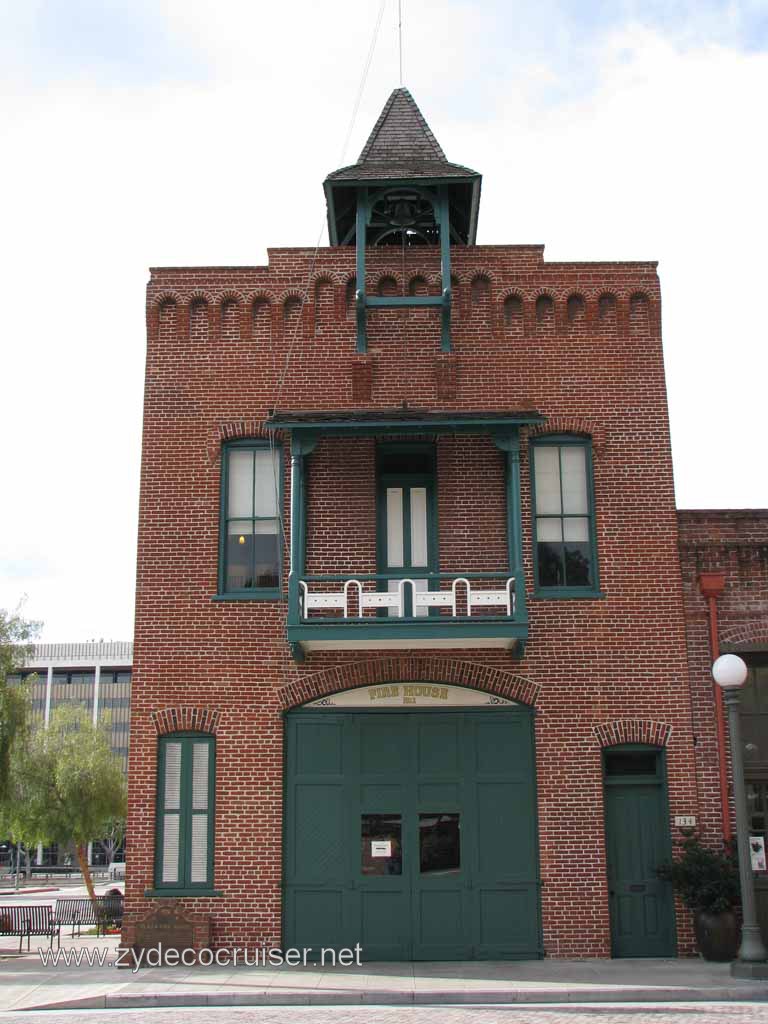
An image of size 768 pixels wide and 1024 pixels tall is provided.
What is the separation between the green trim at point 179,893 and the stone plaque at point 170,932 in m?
0.23

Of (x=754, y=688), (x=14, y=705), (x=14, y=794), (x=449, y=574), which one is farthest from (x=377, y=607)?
(x=14, y=794)

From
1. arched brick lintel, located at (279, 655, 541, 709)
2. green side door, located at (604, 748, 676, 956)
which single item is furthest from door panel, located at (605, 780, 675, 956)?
arched brick lintel, located at (279, 655, 541, 709)

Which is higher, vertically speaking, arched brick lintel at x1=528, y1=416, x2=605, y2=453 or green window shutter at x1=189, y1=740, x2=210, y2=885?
arched brick lintel at x1=528, y1=416, x2=605, y2=453

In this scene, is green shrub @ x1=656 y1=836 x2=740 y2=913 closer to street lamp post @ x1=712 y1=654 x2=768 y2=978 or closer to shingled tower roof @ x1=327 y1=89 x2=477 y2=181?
street lamp post @ x1=712 y1=654 x2=768 y2=978

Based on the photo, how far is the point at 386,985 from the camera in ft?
44.7

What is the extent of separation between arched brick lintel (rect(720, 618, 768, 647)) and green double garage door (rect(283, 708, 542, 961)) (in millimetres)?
3293

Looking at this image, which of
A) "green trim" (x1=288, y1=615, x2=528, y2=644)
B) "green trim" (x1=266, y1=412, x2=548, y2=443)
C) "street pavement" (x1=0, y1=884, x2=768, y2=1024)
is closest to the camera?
"street pavement" (x1=0, y1=884, x2=768, y2=1024)

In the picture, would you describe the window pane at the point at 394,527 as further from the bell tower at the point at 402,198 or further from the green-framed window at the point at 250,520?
the bell tower at the point at 402,198

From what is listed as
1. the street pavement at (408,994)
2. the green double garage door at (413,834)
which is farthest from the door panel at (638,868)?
the green double garage door at (413,834)

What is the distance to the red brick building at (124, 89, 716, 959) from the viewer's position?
15.8 metres

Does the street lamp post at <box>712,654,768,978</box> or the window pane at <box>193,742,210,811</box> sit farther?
the window pane at <box>193,742,210,811</box>

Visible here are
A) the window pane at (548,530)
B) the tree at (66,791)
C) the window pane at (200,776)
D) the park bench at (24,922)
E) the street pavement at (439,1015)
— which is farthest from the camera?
the tree at (66,791)

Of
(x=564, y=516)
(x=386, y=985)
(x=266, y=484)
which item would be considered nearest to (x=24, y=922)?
(x=266, y=484)

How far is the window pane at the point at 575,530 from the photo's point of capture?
17.1m
